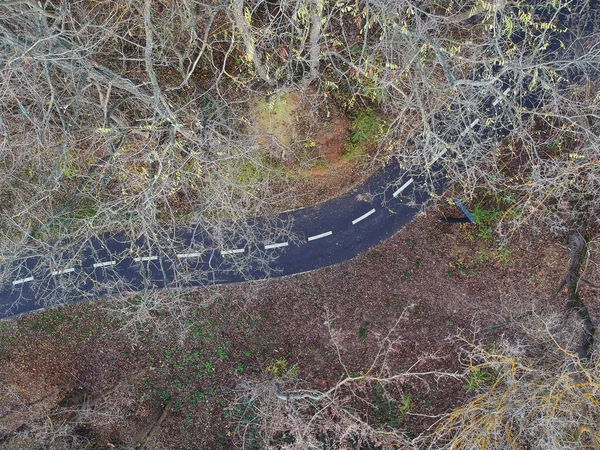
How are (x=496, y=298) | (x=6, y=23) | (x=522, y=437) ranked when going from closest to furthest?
(x=6, y=23), (x=522, y=437), (x=496, y=298)

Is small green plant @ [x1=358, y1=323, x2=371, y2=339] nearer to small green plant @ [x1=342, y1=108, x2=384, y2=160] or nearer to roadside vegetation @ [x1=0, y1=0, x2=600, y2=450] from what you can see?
roadside vegetation @ [x1=0, y1=0, x2=600, y2=450]

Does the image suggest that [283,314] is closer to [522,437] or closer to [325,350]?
[325,350]

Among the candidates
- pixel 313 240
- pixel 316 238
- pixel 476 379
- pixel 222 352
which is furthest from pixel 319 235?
pixel 476 379

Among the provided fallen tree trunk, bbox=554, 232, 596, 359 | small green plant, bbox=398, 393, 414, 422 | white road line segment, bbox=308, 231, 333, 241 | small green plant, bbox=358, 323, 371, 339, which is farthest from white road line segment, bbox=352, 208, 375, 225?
fallen tree trunk, bbox=554, 232, 596, 359

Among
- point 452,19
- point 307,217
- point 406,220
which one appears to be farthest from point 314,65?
point 406,220

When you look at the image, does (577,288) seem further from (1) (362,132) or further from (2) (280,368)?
(2) (280,368)
